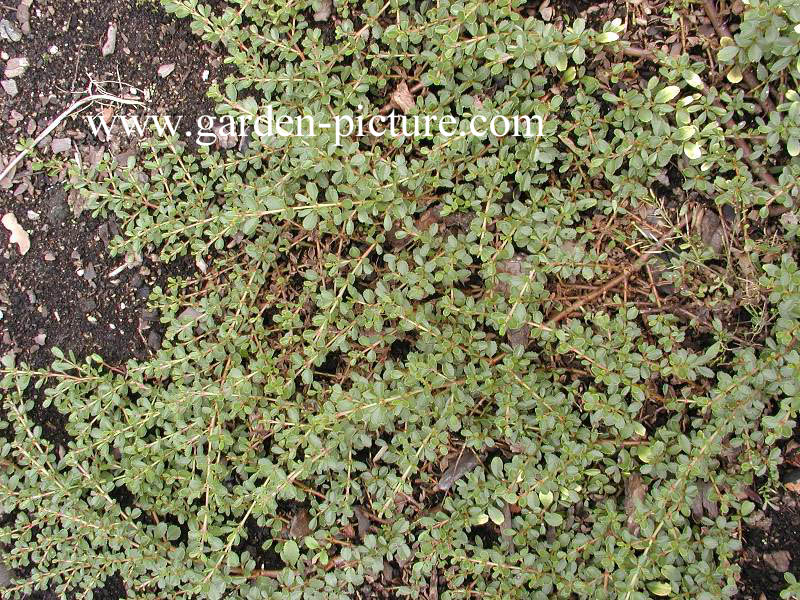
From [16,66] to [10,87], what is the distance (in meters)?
0.11

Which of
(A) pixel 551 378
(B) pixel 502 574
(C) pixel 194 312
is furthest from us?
(C) pixel 194 312

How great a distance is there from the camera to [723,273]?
112 inches

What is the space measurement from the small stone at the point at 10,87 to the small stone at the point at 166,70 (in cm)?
78

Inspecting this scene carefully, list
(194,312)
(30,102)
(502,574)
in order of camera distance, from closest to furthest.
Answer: (502,574) < (194,312) < (30,102)

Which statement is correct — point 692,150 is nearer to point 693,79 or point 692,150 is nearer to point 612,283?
point 693,79

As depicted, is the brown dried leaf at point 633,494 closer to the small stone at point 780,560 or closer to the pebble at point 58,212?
the small stone at point 780,560

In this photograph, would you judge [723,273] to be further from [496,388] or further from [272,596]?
[272,596]

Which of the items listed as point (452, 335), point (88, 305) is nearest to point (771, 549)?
point (452, 335)

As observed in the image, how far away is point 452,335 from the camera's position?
2791mm

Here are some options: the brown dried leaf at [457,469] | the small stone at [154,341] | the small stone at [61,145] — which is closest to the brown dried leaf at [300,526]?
the brown dried leaf at [457,469]

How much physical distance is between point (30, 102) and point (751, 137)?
11.5ft

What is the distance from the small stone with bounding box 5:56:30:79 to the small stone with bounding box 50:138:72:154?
414 mm

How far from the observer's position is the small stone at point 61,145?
3355 mm

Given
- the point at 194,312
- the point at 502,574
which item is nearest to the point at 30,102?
the point at 194,312
